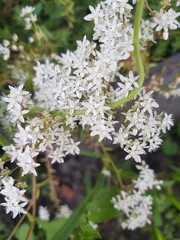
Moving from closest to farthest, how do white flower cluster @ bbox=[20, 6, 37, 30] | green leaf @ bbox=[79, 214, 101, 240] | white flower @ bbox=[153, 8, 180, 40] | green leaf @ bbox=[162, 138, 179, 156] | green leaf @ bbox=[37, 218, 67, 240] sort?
white flower @ bbox=[153, 8, 180, 40] → green leaf @ bbox=[79, 214, 101, 240] → white flower cluster @ bbox=[20, 6, 37, 30] → green leaf @ bbox=[37, 218, 67, 240] → green leaf @ bbox=[162, 138, 179, 156]

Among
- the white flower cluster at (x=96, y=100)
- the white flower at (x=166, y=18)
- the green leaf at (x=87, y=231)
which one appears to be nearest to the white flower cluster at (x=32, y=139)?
the white flower cluster at (x=96, y=100)

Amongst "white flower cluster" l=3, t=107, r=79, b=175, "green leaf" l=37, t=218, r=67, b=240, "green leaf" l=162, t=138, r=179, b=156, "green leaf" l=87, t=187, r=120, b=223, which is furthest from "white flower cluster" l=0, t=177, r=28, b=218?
"green leaf" l=162, t=138, r=179, b=156

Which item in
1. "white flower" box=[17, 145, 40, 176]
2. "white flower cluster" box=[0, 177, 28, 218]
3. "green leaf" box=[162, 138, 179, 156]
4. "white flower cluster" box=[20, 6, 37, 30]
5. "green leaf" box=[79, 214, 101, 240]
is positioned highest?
"green leaf" box=[162, 138, 179, 156]

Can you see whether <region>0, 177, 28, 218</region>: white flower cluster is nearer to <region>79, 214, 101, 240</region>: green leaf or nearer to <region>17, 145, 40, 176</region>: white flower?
<region>17, 145, 40, 176</region>: white flower

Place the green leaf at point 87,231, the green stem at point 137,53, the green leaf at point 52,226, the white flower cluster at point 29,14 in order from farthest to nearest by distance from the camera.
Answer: the green leaf at point 52,226 → the white flower cluster at point 29,14 → the green leaf at point 87,231 → the green stem at point 137,53

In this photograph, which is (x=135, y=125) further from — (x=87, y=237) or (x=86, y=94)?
(x=87, y=237)

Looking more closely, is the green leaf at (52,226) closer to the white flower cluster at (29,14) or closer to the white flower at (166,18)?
the white flower cluster at (29,14)

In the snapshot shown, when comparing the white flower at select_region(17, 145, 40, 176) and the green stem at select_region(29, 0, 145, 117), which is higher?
the green stem at select_region(29, 0, 145, 117)

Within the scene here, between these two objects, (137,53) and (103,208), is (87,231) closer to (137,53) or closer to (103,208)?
(103,208)
